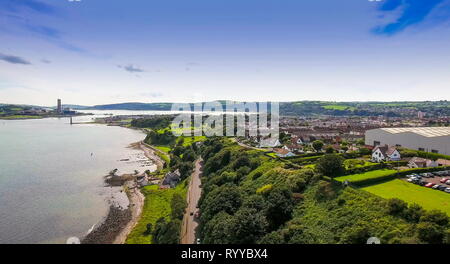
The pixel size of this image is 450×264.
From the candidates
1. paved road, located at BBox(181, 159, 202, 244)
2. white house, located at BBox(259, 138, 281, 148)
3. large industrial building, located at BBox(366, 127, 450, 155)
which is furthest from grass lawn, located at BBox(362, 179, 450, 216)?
white house, located at BBox(259, 138, 281, 148)

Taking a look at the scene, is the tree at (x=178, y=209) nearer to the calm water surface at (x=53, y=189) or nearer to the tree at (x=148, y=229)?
the tree at (x=148, y=229)

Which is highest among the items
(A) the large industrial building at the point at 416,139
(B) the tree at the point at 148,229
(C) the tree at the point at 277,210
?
(A) the large industrial building at the point at 416,139

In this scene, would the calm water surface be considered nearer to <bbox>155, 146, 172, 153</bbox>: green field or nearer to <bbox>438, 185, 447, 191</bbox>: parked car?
<bbox>155, 146, 172, 153</bbox>: green field

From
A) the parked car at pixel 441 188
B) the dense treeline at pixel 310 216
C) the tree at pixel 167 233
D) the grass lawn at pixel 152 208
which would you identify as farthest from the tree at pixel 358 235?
the grass lawn at pixel 152 208

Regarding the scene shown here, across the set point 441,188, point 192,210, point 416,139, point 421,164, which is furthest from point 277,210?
point 416,139

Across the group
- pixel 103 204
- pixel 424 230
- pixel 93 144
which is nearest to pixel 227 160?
pixel 103 204

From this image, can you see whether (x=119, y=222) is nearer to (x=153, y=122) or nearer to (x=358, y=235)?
(x=358, y=235)
